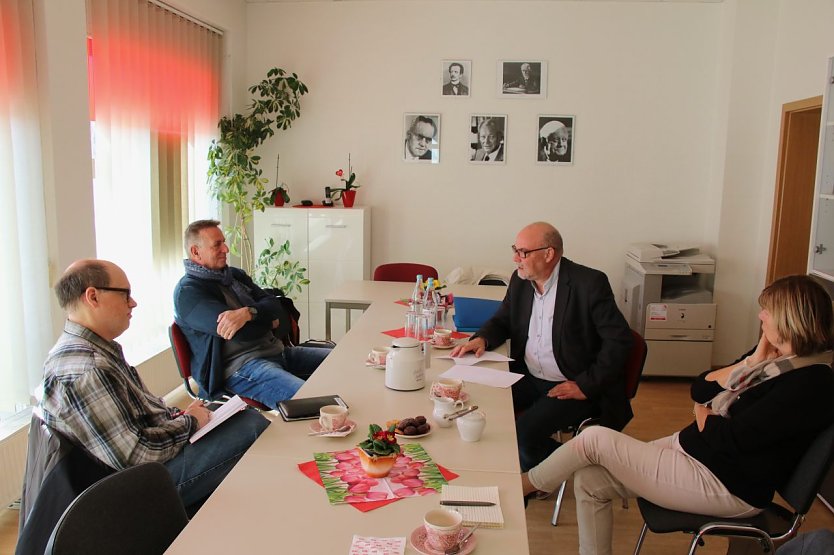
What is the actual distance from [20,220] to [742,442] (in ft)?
10.8

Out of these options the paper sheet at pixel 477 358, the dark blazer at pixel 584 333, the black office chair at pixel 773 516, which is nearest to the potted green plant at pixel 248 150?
the dark blazer at pixel 584 333

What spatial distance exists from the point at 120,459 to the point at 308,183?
441 centimetres

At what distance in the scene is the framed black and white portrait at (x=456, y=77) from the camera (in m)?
5.98

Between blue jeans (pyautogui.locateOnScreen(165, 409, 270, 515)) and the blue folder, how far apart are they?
1.49 meters

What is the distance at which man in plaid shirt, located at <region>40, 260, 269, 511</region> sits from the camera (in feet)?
6.77

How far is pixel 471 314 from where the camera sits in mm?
3754

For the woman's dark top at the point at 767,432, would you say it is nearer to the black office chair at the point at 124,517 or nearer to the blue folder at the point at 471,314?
the blue folder at the point at 471,314

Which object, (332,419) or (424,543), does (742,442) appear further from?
(332,419)

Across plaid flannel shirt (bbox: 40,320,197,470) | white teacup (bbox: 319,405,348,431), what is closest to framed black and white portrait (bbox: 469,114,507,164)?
white teacup (bbox: 319,405,348,431)

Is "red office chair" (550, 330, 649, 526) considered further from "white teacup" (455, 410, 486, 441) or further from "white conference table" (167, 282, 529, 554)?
"white teacup" (455, 410, 486, 441)

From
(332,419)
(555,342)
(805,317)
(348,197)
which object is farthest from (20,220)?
(805,317)

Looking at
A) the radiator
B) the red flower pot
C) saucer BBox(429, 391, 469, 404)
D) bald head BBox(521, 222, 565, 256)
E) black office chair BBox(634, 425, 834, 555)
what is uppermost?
the red flower pot

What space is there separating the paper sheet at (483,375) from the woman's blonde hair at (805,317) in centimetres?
97

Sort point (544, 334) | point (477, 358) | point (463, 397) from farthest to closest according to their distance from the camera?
1. point (544, 334)
2. point (477, 358)
3. point (463, 397)
